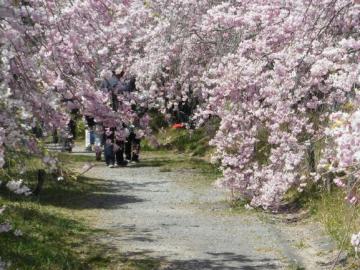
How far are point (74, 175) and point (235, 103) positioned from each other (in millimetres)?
5669

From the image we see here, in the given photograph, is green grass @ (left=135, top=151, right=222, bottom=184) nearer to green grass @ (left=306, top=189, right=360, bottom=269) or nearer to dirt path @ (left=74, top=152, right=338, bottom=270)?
dirt path @ (left=74, top=152, right=338, bottom=270)

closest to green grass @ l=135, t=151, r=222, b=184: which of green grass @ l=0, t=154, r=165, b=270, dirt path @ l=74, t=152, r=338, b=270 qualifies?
dirt path @ l=74, t=152, r=338, b=270

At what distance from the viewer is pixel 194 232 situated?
9258mm

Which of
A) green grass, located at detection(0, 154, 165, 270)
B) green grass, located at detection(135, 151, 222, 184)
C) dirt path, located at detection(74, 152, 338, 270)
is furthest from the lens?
green grass, located at detection(135, 151, 222, 184)

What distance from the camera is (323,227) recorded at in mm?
9273

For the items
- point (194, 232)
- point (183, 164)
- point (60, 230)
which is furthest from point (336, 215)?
point (183, 164)

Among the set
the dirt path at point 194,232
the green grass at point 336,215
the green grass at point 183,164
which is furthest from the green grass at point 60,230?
the green grass at point 183,164

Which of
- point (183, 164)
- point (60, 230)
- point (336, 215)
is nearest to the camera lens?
point (60, 230)

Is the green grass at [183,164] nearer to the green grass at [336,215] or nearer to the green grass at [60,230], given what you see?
the green grass at [60,230]

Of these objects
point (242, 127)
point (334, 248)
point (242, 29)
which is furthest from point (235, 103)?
point (334, 248)

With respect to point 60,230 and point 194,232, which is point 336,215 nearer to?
point 194,232

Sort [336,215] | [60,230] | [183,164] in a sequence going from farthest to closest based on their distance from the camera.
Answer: [183,164]
[336,215]
[60,230]

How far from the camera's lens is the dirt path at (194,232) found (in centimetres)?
788

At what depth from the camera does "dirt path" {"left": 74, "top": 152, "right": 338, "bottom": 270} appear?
7.88 metres
